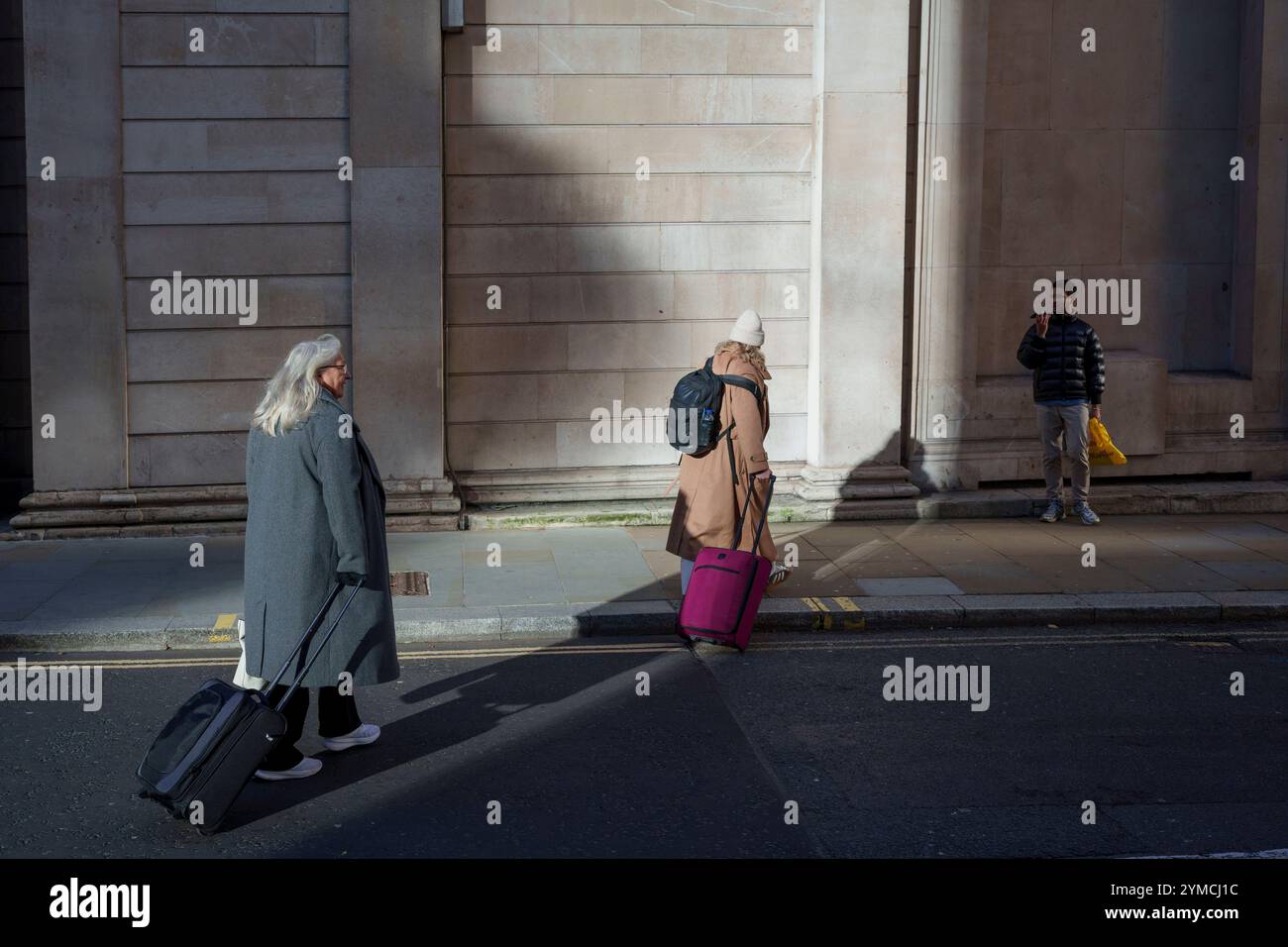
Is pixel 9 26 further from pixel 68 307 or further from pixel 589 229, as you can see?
pixel 589 229

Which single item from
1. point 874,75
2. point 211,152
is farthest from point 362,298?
point 874,75

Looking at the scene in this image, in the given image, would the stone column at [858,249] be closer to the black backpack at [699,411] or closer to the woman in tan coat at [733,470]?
the woman in tan coat at [733,470]

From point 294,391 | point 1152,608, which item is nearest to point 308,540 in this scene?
point 294,391

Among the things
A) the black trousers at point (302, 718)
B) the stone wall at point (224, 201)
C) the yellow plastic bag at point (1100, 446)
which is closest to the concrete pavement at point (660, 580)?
the yellow plastic bag at point (1100, 446)

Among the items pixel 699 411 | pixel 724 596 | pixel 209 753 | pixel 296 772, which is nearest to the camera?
pixel 209 753

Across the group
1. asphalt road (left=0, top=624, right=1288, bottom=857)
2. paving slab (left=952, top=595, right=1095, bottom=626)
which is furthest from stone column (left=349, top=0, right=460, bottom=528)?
paving slab (left=952, top=595, right=1095, bottom=626)

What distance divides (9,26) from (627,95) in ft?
17.2

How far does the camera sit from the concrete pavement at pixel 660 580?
30.6 ft

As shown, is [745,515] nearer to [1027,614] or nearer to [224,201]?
[1027,614]

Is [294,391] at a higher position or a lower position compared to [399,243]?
lower

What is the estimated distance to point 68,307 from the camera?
39.1 feet

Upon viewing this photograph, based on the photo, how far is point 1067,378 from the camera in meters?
12.3

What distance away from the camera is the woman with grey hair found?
20.8 ft

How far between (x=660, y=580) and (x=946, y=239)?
461cm
